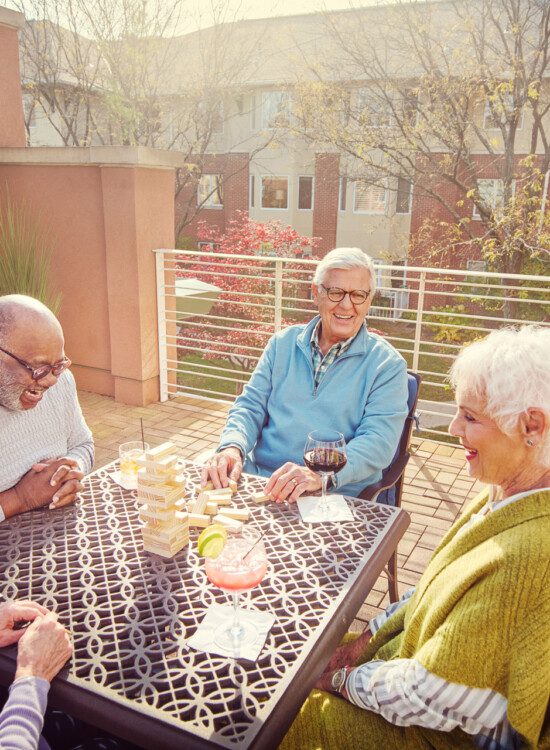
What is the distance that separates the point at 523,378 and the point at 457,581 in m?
0.44

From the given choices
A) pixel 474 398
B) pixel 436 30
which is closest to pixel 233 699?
pixel 474 398

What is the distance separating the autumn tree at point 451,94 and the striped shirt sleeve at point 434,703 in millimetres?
8863

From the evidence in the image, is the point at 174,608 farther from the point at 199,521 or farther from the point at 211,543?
the point at 199,521

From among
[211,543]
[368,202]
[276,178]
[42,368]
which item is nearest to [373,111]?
[368,202]

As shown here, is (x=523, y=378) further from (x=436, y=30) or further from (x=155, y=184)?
(x=436, y=30)

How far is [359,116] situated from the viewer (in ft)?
37.7

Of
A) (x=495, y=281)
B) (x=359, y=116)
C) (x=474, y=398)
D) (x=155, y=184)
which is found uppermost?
(x=359, y=116)

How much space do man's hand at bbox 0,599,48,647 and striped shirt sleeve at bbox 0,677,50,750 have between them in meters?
0.11

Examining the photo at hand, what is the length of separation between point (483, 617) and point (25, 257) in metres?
4.41

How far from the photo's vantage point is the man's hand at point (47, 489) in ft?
5.86

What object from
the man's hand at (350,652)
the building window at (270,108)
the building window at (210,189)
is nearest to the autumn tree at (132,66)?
the building window at (270,108)

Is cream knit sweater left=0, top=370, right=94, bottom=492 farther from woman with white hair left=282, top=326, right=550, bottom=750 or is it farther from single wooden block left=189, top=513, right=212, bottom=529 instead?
woman with white hair left=282, top=326, right=550, bottom=750

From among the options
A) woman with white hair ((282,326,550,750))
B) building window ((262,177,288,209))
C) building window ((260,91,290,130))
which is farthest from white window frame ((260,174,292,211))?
woman with white hair ((282,326,550,750))

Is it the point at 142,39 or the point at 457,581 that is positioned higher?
the point at 142,39
